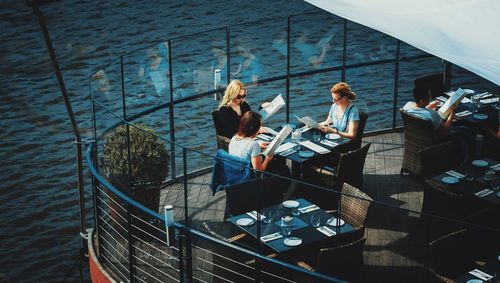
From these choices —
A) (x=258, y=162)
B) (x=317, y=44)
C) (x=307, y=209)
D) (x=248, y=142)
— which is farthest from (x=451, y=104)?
(x=317, y=44)

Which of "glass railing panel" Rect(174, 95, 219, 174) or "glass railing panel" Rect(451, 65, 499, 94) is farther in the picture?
"glass railing panel" Rect(451, 65, 499, 94)

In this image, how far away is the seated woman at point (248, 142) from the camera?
894cm

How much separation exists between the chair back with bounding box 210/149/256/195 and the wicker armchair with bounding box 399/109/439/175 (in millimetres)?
2746

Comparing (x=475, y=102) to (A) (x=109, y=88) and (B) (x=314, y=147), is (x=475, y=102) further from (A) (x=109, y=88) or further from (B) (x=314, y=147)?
(A) (x=109, y=88)

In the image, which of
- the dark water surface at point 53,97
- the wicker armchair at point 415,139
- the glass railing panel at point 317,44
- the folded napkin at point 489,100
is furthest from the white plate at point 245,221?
the glass railing panel at point 317,44

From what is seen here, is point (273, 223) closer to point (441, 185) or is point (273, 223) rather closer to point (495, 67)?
point (441, 185)

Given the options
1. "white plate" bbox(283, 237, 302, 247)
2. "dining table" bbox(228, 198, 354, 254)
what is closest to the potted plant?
"dining table" bbox(228, 198, 354, 254)

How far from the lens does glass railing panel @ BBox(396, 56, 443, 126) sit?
792 inches

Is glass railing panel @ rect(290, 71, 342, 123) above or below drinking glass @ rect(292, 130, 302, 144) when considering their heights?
below

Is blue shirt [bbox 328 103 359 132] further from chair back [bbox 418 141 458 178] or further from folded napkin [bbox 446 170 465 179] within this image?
Answer: folded napkin [bbox 446 170 465 179]

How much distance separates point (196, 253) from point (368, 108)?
34.2 feet

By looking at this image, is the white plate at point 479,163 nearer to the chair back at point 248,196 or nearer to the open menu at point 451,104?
the open menu at point 451,104

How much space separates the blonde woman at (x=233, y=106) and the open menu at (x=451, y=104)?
2622 millimetres

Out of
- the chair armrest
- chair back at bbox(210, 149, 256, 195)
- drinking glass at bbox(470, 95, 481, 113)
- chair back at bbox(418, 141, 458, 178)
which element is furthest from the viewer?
drinking glass at bbox(470, 95, 481, 113)
